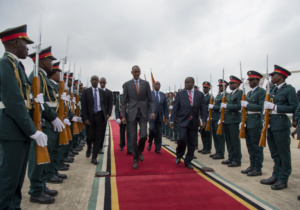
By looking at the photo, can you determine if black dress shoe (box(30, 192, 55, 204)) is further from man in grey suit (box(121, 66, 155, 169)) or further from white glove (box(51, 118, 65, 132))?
man in grey suit (box(121, 66, 155, 169))

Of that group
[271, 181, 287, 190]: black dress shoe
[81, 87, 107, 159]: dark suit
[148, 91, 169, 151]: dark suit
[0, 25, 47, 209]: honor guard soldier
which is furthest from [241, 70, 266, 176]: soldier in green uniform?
[0, 25, 47, 209]: honor guard soldier

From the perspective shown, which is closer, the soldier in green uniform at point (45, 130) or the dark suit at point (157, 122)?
the soldier in green uniform at point (45, 130)

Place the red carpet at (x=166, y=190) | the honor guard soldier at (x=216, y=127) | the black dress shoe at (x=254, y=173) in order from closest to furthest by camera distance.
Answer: the red carpet at (x=166, y=190), the black dress shoe at (x=254, y=173), the honor guard soldier at (x=216, y=127)

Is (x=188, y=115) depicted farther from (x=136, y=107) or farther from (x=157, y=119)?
(x=157, y=119)

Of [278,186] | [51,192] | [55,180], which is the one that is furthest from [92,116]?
[278,186]

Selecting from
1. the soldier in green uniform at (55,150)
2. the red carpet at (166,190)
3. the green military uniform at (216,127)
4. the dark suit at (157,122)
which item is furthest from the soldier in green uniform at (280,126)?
the soldier in green uniform at (55,150)

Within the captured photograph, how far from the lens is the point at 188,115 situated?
5586 millimetres

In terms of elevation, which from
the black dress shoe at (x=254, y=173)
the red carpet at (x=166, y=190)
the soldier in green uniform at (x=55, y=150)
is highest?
the soldier in green uniform at (x=55, y=150)

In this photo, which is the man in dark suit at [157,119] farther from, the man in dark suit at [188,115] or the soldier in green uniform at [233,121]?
the soldier in green uniform at [233,121]

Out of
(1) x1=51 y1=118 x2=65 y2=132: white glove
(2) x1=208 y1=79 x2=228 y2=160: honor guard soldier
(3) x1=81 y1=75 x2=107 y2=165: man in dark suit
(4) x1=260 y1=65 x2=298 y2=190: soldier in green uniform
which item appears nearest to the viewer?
(1) x1=51 y1=118 x2=65 y2=132: white glove

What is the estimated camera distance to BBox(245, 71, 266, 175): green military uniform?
16.6 feet

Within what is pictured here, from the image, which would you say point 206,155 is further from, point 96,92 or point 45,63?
point 45,63

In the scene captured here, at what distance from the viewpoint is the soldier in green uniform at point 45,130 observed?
337 centimetres

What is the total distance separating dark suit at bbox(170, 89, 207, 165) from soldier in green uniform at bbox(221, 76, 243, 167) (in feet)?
2.61
